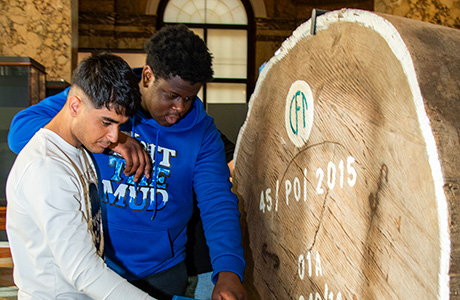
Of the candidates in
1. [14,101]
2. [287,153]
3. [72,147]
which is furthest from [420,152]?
[14,101]

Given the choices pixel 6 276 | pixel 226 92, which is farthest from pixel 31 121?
pixel 226 92

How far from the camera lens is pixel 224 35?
31.1ft

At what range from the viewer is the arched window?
927 centimetres

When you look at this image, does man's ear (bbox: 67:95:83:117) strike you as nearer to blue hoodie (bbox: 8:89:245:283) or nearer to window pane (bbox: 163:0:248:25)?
blue hoodie (bbox: 8:89:245:283)

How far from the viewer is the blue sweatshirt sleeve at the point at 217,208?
4.22 feet

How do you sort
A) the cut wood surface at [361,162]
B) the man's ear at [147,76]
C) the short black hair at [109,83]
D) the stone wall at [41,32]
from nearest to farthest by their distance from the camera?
the cut wood surface at [361,162]
the short black hair at [109,83]
the man's ear at [147,76]
the stone wall at [41,32]

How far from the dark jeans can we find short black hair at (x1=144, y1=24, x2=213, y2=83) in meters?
0.60

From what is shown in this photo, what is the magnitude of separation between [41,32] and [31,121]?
424cm

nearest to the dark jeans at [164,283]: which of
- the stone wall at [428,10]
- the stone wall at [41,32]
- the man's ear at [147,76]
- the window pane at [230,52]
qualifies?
the man's ear at [147,76]

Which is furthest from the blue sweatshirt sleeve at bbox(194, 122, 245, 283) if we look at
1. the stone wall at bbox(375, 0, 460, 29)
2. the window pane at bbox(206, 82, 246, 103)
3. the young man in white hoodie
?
the window pane at bbox(206, 82, 246, 103)

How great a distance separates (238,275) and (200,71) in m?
0.58

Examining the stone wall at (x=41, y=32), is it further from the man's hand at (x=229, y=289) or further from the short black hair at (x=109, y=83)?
the man's hand at (x=229, y=289)

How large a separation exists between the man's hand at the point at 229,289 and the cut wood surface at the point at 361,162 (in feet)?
0.35

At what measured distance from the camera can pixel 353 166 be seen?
0.86m
